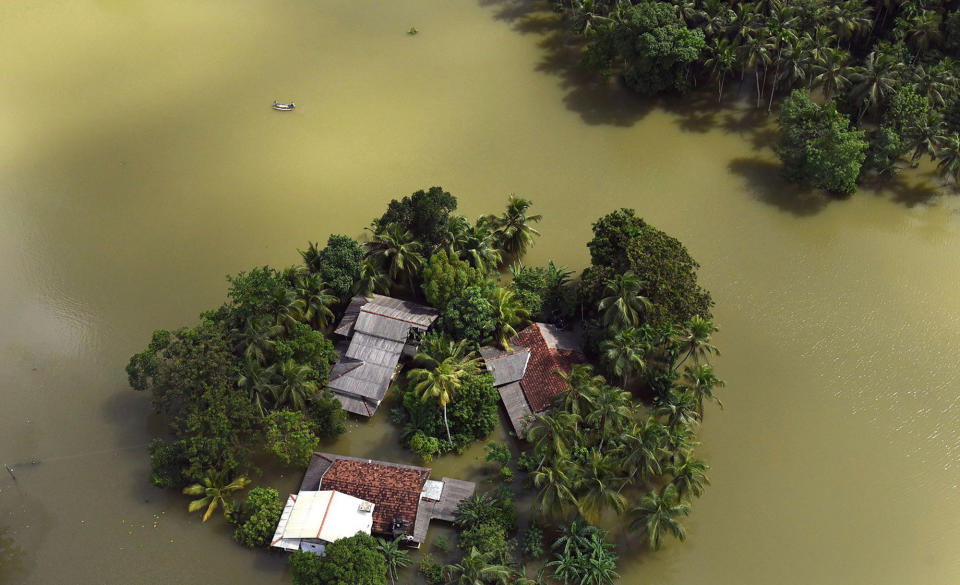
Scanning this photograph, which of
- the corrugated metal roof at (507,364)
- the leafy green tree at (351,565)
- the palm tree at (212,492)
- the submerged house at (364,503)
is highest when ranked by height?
the corrugated metal roof at (507,364)

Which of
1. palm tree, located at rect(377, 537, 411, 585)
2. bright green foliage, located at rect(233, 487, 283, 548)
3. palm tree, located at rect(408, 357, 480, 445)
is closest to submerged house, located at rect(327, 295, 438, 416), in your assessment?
palm tree, located at rect(408, 357, 480, 445)

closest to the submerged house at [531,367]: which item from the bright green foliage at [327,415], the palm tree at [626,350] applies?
the palm tree at [626,350]

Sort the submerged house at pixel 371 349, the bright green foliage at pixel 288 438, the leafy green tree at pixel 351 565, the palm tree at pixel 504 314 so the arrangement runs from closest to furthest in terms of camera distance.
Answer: the leafy green tree at pixel 351 565 < the bright green foliage at pixel 288 438 < the submerged house at pixel 371 349 < the palm tree at pixel 504 314

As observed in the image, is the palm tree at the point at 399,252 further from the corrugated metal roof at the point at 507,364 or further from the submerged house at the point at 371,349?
the corrugated metal roof at the point at 507,364

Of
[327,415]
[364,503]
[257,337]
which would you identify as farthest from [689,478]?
[257,337]

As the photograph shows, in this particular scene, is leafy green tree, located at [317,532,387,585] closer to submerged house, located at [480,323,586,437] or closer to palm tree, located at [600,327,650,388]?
submerged house, located at [480,323,586,437]

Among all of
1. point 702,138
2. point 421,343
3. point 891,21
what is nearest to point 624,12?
point 702,138

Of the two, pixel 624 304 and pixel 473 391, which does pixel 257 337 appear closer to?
pixel 473 391
